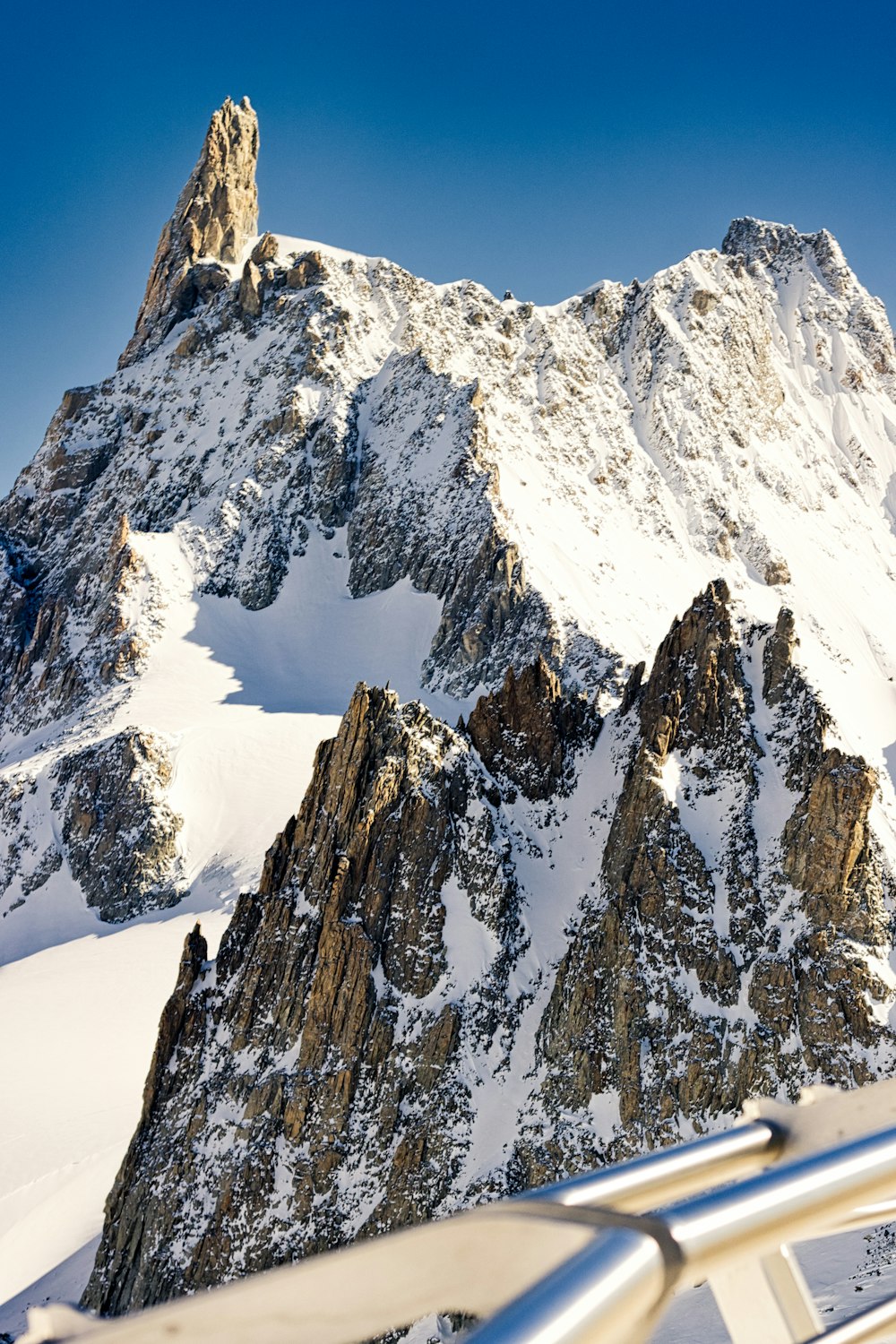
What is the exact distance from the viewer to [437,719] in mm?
38656

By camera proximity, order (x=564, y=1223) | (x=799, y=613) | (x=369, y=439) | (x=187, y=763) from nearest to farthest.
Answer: (x=564, y=1223)
(x=187, y=763)
(x=799, y=613)
(x=369, y=439)

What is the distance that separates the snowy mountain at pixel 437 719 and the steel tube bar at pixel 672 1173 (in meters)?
30.7

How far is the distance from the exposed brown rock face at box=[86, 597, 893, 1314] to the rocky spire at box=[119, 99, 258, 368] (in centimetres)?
10421

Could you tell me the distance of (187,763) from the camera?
6900 cm

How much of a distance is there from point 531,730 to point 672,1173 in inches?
1620

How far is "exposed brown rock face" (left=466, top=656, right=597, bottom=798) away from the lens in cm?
4203

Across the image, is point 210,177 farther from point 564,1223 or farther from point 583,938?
point 564,1223

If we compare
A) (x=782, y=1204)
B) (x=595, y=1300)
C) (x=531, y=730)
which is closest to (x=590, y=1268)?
(x=595, y=1300)

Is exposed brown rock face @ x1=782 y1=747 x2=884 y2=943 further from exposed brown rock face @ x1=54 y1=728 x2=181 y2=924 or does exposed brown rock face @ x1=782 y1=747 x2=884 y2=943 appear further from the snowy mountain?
exposed brown rock face @ x1=54 y1=728 x2=181 y2=924

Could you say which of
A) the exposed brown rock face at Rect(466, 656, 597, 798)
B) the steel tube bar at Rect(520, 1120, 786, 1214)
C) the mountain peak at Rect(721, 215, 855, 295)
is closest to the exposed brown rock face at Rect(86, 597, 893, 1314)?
the exposed brown rock face at Rect(466, 656, 597, 798)

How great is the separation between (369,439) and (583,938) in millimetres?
75410

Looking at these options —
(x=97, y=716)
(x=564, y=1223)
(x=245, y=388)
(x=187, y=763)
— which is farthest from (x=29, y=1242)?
(x=245, y=388)

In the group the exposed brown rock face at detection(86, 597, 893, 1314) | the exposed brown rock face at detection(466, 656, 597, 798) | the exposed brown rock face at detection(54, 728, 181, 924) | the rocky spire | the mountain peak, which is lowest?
the exposed brown rock face at detection(86, 597, 893, 1314)

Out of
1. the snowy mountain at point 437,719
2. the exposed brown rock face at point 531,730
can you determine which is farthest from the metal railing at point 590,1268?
the exposed brown rock face at point 531,730
